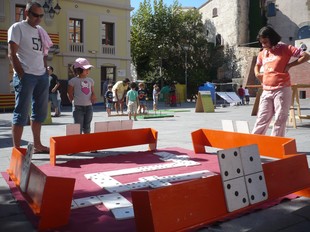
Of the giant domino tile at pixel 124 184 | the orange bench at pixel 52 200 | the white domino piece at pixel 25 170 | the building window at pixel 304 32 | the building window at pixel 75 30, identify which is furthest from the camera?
the building window at pixel 304 32

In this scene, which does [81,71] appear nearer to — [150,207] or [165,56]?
[150,207]

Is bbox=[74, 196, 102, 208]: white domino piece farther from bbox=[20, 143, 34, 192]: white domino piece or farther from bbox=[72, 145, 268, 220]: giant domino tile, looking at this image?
bbox=[20, 143, 34, 192]: white domino piece

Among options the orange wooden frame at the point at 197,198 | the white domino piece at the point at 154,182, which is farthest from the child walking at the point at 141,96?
the orange wooden frame at the point at 197,198

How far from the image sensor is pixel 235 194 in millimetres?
2588

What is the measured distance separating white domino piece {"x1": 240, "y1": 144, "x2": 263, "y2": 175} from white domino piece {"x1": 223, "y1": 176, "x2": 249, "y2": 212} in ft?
0.30

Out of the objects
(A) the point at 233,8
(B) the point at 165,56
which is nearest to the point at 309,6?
(A) the point at 233,8

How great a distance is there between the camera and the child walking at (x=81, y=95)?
5977 mm

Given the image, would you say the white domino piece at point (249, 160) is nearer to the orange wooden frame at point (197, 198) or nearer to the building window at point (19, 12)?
the orange wooden frame at point (197, 198)

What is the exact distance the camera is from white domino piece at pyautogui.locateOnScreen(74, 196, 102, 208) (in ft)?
9.71

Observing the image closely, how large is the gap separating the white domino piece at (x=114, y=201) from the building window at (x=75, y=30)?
25.5 meters

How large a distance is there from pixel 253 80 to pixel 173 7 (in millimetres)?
13121

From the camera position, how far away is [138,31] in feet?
126

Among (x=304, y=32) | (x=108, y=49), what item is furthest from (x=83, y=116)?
(x=304, y=32)

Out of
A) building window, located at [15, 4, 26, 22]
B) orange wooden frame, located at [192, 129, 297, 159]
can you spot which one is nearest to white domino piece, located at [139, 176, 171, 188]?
orange wooden frame, located at [192, 129, 297, 159]
